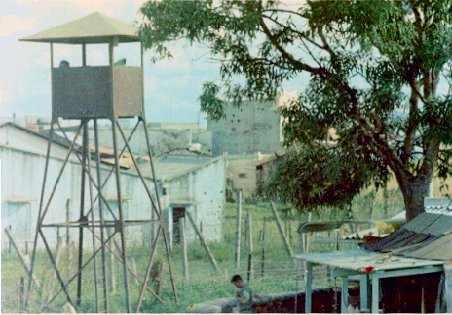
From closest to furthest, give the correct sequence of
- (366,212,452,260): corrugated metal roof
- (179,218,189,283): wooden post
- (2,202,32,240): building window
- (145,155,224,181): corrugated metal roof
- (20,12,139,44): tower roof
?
(366,212,452,260): corrugated metal roof, (20,12,139,44): tower roof, (2,202,32,240): building window, (179,218,189,283): wooden post, (145,155,224,181): corrugated metal roof

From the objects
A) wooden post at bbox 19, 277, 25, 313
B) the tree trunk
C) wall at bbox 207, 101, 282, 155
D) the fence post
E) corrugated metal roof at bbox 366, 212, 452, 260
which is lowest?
wooden post at bbox 19, 277, 25, 313

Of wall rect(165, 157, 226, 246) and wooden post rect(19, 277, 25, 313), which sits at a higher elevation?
wall rect(165, 157, 226, 246)

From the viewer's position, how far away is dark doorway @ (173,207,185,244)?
15461mm

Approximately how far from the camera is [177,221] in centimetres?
1548

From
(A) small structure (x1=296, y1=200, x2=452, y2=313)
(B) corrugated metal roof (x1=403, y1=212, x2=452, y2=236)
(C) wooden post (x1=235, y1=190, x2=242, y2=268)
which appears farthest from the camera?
(C) wooden post (x1=235, y1=190, x2=242, y2=268)

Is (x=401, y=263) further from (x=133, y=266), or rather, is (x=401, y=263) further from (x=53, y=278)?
(x=53, y=278)

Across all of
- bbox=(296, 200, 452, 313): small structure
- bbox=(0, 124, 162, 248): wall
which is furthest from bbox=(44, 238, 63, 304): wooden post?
bbox=(296, 200, 452, 313): small structure

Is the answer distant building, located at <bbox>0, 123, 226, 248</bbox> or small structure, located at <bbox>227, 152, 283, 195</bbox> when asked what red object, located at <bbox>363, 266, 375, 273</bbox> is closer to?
small structure, located at <bbox>227, 152, 283, 195</bbox>

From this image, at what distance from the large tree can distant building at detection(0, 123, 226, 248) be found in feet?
5.57

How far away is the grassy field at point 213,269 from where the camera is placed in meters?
13.7

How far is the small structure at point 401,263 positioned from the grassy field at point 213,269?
169 centimetres

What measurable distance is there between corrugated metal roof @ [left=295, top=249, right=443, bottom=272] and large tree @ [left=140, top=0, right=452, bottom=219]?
1.69 metres

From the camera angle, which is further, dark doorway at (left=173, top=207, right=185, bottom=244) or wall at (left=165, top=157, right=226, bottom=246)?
dark doorway at (left=173, top=207, right=185, bottom=244)

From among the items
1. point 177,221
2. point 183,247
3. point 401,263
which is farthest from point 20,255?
point 401,263
